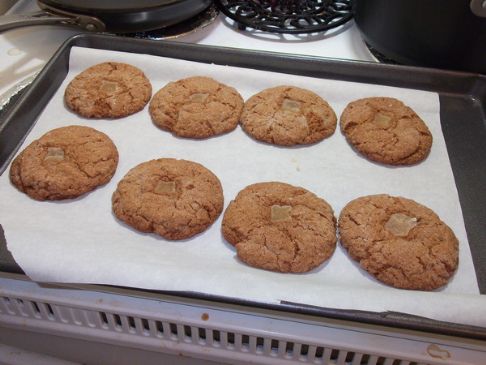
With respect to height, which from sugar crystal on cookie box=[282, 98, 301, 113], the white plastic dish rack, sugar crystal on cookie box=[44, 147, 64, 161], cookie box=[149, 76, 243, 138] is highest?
sugar crystal on cookie box=[44, 147, 64, 161]

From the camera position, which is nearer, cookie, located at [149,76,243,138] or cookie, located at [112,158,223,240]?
cookie, located at [112,158,223,240]

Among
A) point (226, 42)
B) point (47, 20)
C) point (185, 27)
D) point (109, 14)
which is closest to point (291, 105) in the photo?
point (226, 42)

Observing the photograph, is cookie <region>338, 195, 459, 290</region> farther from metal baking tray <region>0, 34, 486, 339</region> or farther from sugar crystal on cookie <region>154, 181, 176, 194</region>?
sugar crystal on cookie <region>154, 181, 176, 194</region>

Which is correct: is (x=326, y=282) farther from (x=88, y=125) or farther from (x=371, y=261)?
(x=88, y=125)

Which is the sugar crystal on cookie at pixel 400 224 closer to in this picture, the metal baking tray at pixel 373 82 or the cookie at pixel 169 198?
the metal baking tray at pixel 373 82

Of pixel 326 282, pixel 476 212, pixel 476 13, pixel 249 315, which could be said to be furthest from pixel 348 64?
pixel 249 315

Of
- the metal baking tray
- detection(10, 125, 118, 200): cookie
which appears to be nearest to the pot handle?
the metal baking tray

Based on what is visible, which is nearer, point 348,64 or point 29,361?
point 29,361
